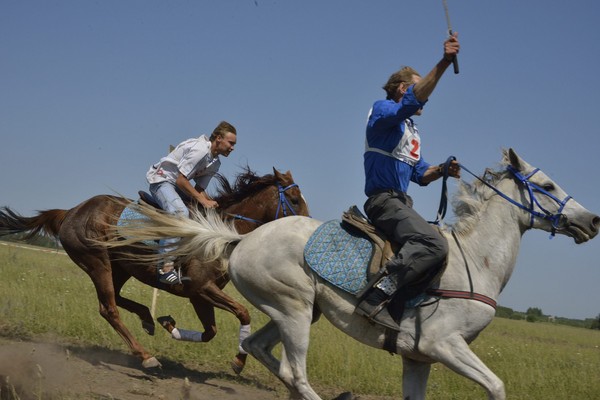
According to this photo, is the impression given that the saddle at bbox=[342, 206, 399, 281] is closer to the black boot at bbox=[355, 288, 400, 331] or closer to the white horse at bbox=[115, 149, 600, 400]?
the black boot at bbox=[355, 288, 400, 331]

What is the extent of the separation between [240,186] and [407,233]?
12.4 feet

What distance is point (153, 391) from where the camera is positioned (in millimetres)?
6992

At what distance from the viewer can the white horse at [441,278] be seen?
213 inches

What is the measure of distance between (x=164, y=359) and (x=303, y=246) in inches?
167

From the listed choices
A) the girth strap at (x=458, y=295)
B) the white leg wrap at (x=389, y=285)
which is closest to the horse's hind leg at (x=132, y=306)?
the white leg wrap at (x=389, y=285)

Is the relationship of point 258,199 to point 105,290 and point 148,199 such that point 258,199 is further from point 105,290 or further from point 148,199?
point 105,290

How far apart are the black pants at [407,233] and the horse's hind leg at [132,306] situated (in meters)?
4.21

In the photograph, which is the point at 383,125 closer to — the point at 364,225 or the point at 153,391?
the point at 364,225

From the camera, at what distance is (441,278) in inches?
217

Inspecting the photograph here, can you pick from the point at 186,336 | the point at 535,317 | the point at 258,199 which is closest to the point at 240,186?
the point at 258,199

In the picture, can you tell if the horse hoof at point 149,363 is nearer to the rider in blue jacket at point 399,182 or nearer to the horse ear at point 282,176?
the horse ear at point 282,176

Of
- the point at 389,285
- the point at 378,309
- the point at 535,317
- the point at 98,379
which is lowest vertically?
the point at 98,379

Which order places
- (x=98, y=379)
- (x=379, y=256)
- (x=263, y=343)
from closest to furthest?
(x=379, y=256) < (x=263, y=343) < (x=98, y=379)

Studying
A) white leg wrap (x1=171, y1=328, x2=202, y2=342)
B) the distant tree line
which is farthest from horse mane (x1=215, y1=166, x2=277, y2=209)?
the distant tree line
